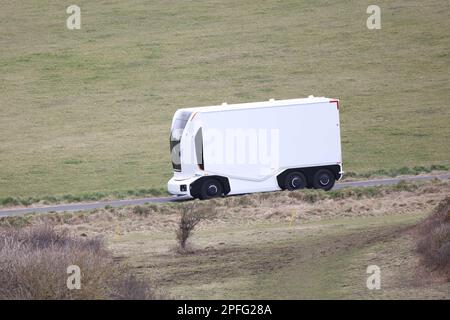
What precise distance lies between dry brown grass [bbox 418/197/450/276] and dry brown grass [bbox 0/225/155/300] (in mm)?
5841

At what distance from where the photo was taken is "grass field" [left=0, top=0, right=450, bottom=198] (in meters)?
44.9

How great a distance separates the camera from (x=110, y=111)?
5453 centimetres

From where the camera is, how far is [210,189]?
32031 mm

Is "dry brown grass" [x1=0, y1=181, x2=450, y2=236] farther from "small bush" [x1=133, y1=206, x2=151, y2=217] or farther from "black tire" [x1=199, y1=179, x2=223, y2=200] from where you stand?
"black tire" [x1=199, y1=179, x2=223, y2=200]

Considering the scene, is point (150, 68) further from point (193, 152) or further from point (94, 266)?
A: point (94, 266)

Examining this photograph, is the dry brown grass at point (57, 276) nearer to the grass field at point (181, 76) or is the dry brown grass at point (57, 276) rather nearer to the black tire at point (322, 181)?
the black tire at point (322, 181)

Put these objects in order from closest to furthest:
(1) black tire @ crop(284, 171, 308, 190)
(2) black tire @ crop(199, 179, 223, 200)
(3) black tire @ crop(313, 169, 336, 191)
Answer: (2) black tire @ crop(199, 179, 223, 200) → (1) black tire @ crop(284, 171, 308, 190) → (3) black tire @ crop(313, 169, 336, 191)

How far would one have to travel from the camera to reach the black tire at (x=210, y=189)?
3198cm

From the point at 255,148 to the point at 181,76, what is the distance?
2799 cm

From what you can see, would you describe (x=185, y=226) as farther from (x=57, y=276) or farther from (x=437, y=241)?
(x=57, y=276)

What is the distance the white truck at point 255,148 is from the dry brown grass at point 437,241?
11.3 meters

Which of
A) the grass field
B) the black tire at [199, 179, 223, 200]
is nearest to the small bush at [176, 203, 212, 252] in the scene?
the black tire at [199, 179, 223, 200]
